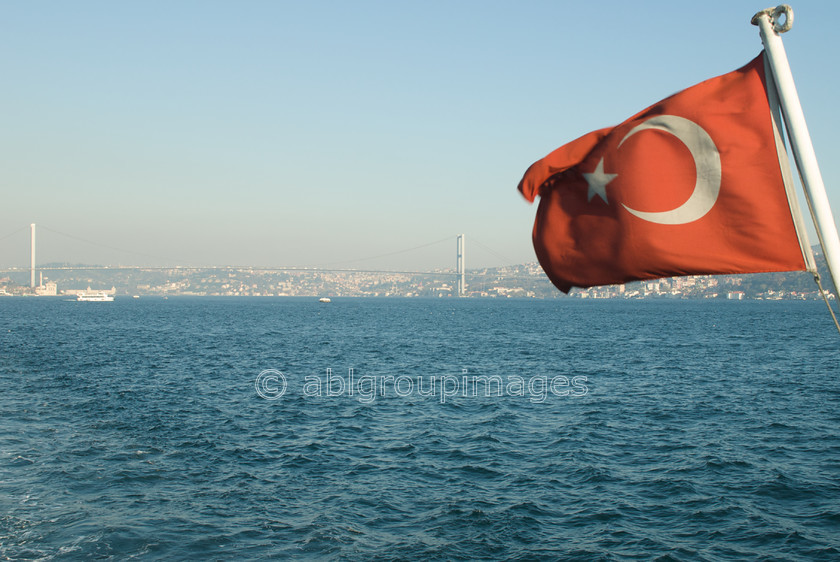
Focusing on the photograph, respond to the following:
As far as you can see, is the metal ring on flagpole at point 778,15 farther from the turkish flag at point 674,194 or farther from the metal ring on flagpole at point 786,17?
the turkish flag at point 674,194

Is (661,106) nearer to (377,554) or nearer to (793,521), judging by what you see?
(377,554)

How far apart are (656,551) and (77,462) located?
1246 cm

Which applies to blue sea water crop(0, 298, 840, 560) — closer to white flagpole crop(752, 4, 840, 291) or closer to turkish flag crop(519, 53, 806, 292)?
turkish flag crop(519, 53, 806, 292)

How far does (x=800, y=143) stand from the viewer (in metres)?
3.64

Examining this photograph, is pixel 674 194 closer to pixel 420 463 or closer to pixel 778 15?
pixel 778 15

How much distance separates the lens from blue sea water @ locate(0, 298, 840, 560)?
35.9 ft

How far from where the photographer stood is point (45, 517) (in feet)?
38.2

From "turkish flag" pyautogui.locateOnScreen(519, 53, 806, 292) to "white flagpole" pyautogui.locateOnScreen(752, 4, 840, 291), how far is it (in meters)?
0.36

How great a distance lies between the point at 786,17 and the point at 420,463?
44.0 feet

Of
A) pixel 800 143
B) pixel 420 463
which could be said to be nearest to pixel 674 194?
pixel 800 143

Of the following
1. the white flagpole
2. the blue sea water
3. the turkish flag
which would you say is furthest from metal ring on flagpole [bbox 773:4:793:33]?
the blue sea water

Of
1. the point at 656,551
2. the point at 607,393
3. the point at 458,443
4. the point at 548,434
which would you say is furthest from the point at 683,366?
the point at 656,551

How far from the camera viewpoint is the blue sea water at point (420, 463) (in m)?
10.9

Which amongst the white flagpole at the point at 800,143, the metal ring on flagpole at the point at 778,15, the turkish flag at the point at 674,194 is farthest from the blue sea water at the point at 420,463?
the metal ring on flagpole at the point at 778,15
